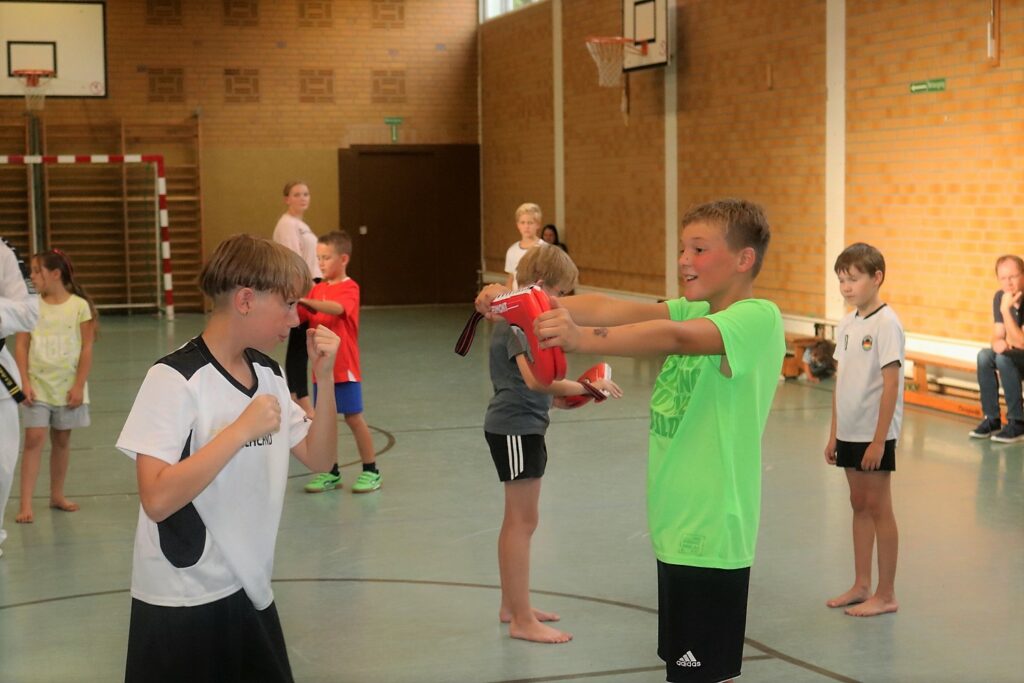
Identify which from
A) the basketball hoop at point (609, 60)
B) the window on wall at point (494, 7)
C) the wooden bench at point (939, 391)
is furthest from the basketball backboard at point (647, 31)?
the wooden bench at point (939, 391)

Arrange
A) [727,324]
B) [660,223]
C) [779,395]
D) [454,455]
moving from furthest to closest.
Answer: [660,223] < [779,395] < [454,455] < [727,324]

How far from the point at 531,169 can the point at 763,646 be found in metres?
14.0

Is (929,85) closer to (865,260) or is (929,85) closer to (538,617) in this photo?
(865,260)

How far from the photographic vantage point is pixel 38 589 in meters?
5.05

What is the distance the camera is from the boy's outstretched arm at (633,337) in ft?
8.04

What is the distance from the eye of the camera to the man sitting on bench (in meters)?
8.00

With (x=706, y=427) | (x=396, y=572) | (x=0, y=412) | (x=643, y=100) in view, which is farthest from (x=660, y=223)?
(x=706, y=427)

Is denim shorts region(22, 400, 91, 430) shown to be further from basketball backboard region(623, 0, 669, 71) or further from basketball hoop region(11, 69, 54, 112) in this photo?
basketball hoop region(11, 69, 54, 112)

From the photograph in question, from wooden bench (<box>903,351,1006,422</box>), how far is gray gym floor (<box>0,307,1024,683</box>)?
0.71 ft

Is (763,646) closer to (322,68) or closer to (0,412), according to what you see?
(0,412)

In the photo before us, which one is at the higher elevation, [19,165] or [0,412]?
[19,165]

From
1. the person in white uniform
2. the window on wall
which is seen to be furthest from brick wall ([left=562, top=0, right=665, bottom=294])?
the person in white uniform

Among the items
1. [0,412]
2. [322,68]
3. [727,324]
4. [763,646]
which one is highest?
[322,68]

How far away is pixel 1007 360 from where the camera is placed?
816 cm
